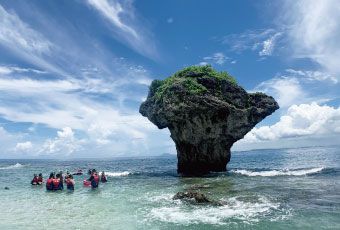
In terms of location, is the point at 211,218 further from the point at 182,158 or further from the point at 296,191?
the point at 182,158

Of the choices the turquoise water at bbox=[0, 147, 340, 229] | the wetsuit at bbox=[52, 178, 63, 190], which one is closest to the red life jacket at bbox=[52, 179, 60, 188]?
the wetsuit at bbox=[52, 178, 63, 190]

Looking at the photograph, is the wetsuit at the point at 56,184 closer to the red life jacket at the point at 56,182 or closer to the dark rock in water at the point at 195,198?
the red life jacket at the point at 56,182

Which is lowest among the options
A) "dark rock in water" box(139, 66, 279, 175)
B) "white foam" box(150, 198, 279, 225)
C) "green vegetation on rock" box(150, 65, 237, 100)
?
"white foam" box(150, 198, 279, 225)

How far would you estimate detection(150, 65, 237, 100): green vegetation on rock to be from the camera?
38031mm

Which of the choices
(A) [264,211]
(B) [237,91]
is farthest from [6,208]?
(B) [237,91]

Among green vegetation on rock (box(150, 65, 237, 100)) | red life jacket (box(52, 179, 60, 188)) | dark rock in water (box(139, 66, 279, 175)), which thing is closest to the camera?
red life jacket (box(52, 179, 60, 188))

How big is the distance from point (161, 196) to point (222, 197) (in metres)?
4.42

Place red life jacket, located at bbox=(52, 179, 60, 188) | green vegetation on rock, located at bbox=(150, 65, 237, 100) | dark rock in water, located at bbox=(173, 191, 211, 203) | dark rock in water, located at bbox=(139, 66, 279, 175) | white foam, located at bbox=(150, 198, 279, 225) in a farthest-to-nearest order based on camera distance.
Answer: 1. green vegetation on rock, located at bbox=(150, 65, 237, 100)
2. dark rock in water, located at bbox=(139, 66, 279, 175)
3. red life jacket, located at bbox=(52, 179, 60, 188)
4. dark rock in water, located at bbox=(173, 191, 211, 203)
5. white foam, located at bbox=(150, 198, 279, 225)

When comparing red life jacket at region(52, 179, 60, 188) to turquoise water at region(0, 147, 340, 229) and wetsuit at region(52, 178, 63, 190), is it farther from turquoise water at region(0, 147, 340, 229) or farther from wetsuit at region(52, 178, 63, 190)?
turquoise water at region(0, 147, 340, 229)

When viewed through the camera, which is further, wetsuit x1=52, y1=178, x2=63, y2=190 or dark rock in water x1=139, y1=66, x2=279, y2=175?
dark rock in water x1=139, y1=66, x2=279, y2=175

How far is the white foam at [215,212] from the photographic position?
681 inches

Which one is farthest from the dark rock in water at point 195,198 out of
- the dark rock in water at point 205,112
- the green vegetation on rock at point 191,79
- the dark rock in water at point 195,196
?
the green vegetation on rock at point 191,79

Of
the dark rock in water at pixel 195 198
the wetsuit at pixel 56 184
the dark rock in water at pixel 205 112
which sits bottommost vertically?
the dark rock in water at pixel 195 198

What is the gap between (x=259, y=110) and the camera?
39906 millimetres
